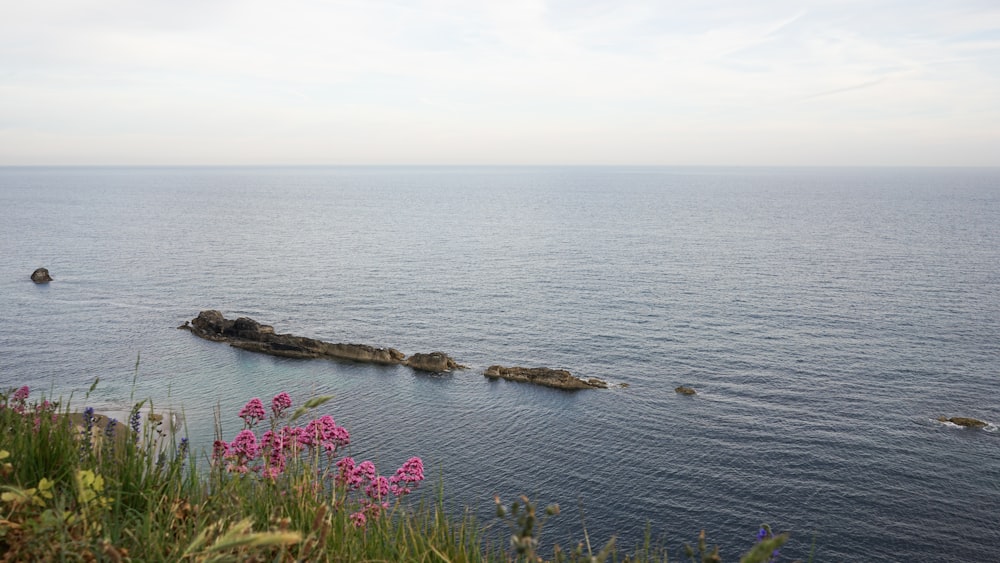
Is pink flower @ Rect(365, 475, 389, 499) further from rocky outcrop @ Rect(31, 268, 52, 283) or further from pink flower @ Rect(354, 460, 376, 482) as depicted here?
rocky outcrop @ Rect(31, 268, 52, 283)

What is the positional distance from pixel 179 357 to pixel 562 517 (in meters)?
46.4

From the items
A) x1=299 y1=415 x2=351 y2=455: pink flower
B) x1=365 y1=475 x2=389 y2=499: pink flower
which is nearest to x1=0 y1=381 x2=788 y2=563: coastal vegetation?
x1=365 y1=475 x2=389 y2=499: pink flower

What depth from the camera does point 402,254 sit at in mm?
140875

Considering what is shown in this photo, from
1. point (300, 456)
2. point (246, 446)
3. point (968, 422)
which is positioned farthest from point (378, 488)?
point (968, 422)

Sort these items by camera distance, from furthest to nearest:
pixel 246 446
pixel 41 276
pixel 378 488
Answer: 1. pixel 41 276
2. pixel 378 488
3. pixel 246 446

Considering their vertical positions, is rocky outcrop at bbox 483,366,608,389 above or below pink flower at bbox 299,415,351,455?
below

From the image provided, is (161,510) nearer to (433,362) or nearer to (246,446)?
(246,446)

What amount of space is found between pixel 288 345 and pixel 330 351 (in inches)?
196

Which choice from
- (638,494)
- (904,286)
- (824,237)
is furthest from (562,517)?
(824,237)

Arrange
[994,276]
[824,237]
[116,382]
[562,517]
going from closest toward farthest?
1. [562,517]
2. [116,382]
3. [994,276]
4. [824,237]

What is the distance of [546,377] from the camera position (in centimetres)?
6781

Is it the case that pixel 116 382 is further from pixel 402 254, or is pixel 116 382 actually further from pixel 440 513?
pixel 402 254

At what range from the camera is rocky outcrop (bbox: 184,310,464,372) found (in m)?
72.4

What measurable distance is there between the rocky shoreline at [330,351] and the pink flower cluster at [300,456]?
2259 inches
